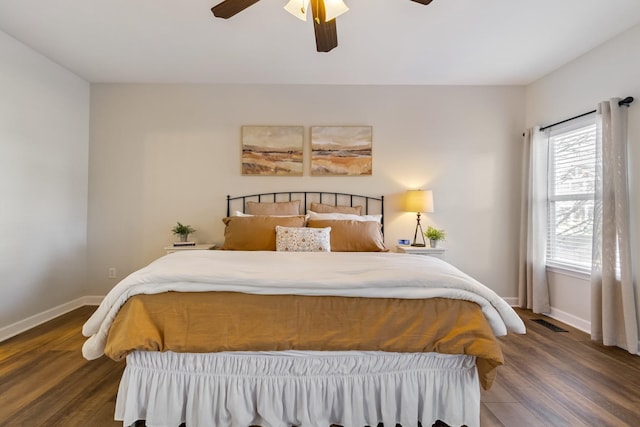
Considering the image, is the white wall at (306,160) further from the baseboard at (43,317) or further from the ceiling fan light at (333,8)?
the ceiling fan light at (333,8)

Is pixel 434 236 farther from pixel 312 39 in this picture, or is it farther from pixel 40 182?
pixel 40 182

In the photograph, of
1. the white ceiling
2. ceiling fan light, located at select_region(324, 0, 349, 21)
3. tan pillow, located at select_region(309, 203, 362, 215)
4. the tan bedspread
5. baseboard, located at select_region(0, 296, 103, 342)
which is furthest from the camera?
tan pillow, located at select_region(309, 203, 362, 215)

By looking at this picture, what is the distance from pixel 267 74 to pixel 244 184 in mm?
1245

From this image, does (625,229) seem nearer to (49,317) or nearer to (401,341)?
(401,341)

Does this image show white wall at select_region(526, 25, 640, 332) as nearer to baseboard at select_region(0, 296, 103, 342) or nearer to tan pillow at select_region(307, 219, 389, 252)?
tan pillow at select_region(307, 219, 389, 252)

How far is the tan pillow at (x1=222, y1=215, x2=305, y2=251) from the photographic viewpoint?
2762mm

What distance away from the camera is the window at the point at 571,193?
9.29 feet

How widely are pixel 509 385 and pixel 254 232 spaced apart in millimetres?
2209

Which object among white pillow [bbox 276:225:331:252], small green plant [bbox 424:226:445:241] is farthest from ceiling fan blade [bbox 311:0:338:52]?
small green plant [bbox 424:226:445:241]

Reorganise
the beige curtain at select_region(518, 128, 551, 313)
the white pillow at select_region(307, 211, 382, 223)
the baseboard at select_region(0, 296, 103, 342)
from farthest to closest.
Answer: the beige curtain at select_region(518, 128, 551, 313)
the white pillow at select_region(307, 211, 382, 223)
the baseboard at select_region(0, 296, 103, 342)

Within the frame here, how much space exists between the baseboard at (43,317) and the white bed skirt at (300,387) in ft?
6.54

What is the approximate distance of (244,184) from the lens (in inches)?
140

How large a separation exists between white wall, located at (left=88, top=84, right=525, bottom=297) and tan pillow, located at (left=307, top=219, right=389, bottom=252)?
0.76 m

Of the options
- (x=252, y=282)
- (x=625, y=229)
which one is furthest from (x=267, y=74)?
(x=625, y=229)
